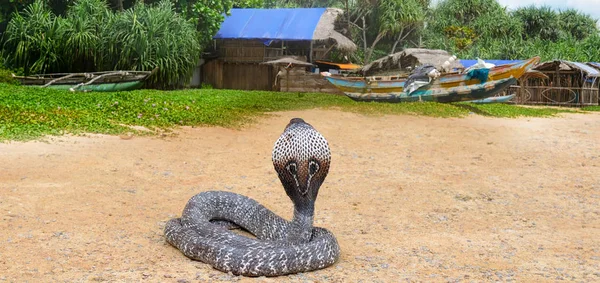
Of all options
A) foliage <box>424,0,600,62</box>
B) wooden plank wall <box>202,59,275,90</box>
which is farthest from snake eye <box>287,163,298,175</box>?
foliage <box>424,0,600,62</box>

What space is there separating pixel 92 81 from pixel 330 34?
13011 mm

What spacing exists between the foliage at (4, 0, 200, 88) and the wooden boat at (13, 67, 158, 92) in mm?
1626

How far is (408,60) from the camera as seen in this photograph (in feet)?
84.0

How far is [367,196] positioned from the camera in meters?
8.36

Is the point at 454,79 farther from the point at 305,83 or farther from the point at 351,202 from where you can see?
the point at 351,202

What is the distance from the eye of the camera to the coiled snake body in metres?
4.94

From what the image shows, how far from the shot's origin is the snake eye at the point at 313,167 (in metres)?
5.00

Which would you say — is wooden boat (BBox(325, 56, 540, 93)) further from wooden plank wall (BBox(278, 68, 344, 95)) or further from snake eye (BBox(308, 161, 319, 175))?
snake eye (BBox(308, 161, 319, 175))

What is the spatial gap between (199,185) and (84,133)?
158 inches

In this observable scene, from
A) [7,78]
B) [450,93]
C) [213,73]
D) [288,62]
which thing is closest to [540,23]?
[288,62]

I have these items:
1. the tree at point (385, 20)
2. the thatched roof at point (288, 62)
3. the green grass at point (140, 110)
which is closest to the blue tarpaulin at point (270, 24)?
the thatched roof at point (288, 62)

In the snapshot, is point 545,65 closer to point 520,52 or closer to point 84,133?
point 520,52

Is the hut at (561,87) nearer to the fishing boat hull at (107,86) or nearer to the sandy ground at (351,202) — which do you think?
the sandy ground at (351,202)

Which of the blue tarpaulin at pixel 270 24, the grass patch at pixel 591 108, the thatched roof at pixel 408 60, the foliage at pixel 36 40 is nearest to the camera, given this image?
the foliage at pixel 36 40
